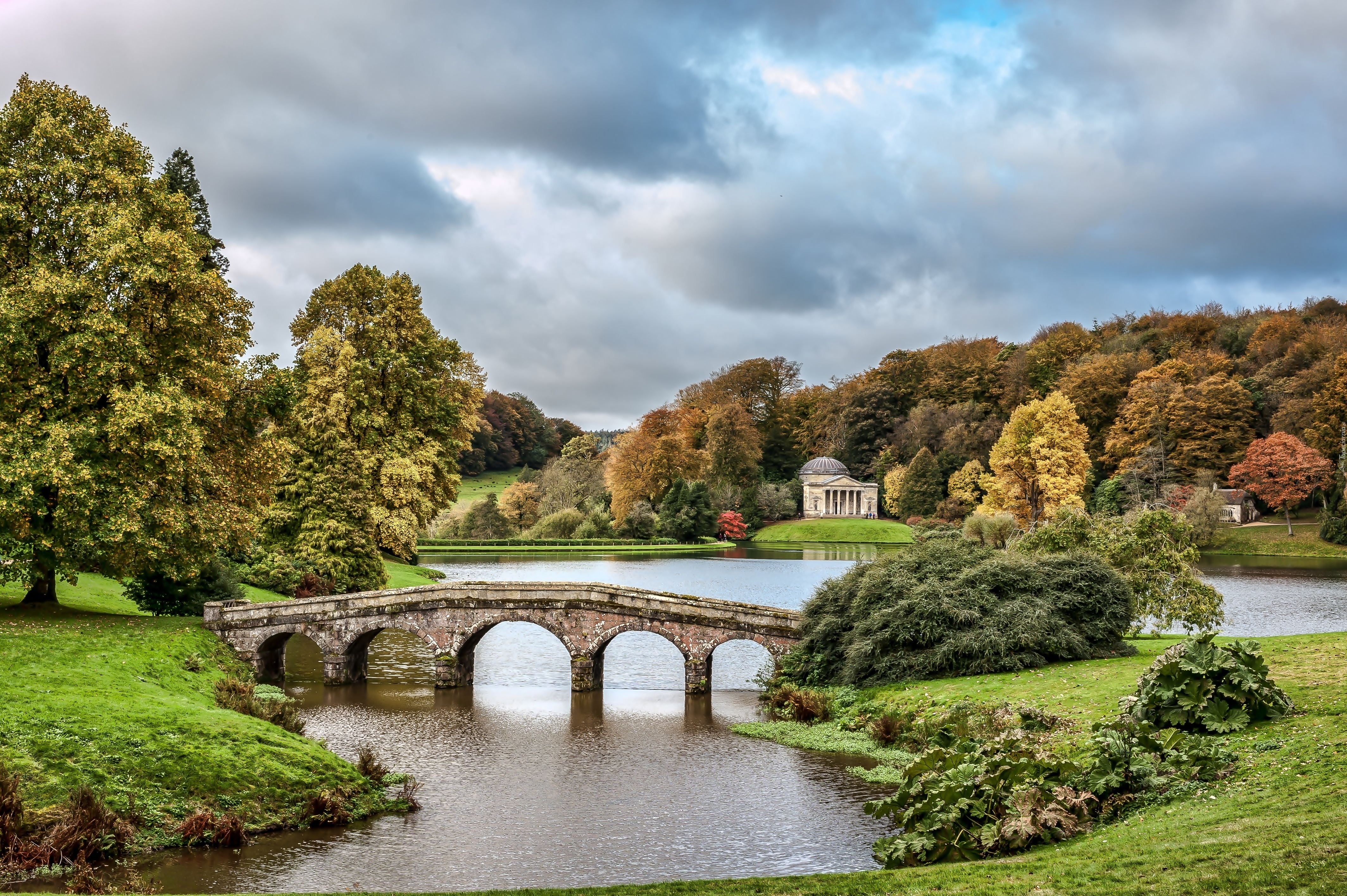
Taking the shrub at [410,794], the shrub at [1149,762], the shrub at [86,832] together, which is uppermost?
the shrub at [1149,762]

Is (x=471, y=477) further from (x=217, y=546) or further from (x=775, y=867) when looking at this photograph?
(x=775, y=867)

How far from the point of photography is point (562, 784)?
1923 cm

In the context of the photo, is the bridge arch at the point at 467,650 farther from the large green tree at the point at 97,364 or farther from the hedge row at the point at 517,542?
the hedge row at the point at 517,542

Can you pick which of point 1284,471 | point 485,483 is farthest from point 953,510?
point 485,483

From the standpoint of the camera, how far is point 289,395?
1144 inches

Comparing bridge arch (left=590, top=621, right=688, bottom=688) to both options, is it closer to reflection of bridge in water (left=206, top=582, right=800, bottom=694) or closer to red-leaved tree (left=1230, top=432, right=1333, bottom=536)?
reflection of bridge in water (left=206, top=582, right=800, bottom=694)

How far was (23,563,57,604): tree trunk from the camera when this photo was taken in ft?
84.6

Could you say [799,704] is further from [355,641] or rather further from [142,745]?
[142,745]

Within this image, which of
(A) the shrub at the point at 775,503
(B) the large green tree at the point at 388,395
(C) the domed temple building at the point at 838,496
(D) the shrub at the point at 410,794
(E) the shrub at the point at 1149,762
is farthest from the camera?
(C) the domed temple building at the point at 838,496

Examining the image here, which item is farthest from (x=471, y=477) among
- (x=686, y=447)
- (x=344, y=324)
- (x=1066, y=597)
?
(x=1066, y=597)

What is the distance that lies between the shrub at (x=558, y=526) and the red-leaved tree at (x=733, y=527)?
15.2 m

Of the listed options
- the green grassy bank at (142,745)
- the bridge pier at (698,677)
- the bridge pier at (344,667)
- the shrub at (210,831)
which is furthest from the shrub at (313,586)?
the shrub at (210,831)

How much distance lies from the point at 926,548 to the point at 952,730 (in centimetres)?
798

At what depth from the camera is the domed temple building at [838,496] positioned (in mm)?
103250
